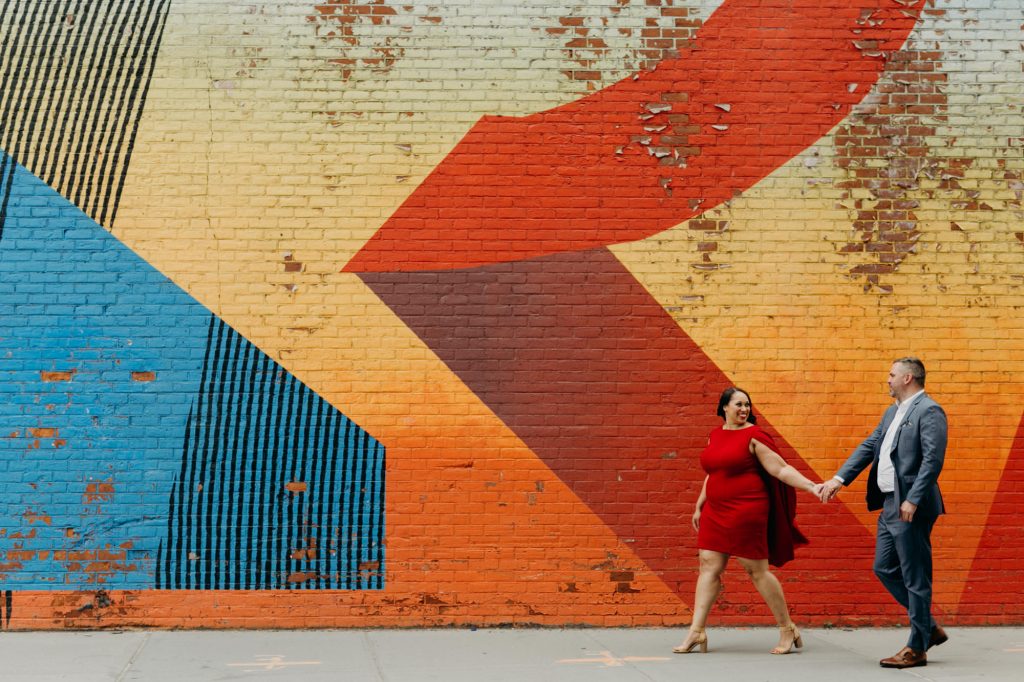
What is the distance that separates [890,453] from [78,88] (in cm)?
594

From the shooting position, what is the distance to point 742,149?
8078 millimetres

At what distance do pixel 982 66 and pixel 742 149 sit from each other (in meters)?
1.87

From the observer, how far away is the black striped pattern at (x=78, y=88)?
781cm

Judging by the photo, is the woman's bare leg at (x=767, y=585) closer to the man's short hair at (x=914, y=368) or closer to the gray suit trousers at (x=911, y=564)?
the gray suit trousers at (x=911, y=564)

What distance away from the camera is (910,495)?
649cm

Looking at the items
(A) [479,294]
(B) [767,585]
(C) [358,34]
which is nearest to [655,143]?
(A) [479,294]

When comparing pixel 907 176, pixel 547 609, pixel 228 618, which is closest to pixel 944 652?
pixel 547 609

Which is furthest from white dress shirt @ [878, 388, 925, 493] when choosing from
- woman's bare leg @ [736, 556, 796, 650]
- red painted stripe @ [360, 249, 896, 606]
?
red painted stripe @ [360, 249, 896, 606]

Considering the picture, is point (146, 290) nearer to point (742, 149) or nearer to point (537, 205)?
point (537, 205)

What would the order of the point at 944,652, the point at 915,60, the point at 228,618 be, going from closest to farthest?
the point at 944,652, the point at 228,618, the point at 915,60

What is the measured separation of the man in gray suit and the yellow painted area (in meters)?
1.14

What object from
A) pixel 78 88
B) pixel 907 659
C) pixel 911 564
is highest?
pixel 78 88

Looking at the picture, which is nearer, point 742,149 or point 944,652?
point 944,652

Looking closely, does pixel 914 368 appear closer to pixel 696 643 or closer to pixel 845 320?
pixel 845 320
